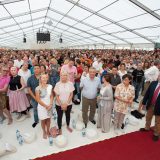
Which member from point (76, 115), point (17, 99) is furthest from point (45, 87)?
point (76, 115)

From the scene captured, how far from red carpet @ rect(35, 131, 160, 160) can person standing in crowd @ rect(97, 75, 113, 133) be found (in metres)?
0.38

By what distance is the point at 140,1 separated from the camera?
303 inches

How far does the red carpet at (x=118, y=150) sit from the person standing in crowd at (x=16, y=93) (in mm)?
1505

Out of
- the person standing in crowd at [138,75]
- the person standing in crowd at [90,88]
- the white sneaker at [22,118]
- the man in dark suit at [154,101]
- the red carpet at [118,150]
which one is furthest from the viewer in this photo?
the person standing in crowd at [138,75]

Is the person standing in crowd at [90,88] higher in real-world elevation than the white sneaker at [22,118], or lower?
higher

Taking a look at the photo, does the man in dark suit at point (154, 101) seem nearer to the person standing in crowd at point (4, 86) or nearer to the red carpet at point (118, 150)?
the red carpet at point (118, 150)

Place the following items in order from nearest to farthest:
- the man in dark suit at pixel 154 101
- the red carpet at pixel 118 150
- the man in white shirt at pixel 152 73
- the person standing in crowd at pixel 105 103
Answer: the red carpet at pixel 118 150
the man in dark suit at pixel 154 101
the person standing in crowd at pixel 105 103
the man in white shirt at pixel 152 73

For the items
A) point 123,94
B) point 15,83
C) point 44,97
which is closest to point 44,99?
point 44,97

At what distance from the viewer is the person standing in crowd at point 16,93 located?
364 centimetres

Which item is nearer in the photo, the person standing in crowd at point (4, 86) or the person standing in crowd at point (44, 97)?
the person standing in crowd at point (44, 97)

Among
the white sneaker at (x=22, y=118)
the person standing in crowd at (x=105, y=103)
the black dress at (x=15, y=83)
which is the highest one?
the black dress at (x=15, y=83)

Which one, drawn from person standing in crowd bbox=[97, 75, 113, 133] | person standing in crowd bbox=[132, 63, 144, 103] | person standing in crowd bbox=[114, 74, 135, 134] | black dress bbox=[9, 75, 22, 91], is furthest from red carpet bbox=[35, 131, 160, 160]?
person standing in crowd bbox=[132, 63, 144, 103]

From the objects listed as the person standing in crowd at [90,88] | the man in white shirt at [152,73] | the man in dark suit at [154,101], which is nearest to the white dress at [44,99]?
the person standing in crowd at [90,88]

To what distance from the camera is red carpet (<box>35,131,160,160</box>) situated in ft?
→ 9.57
